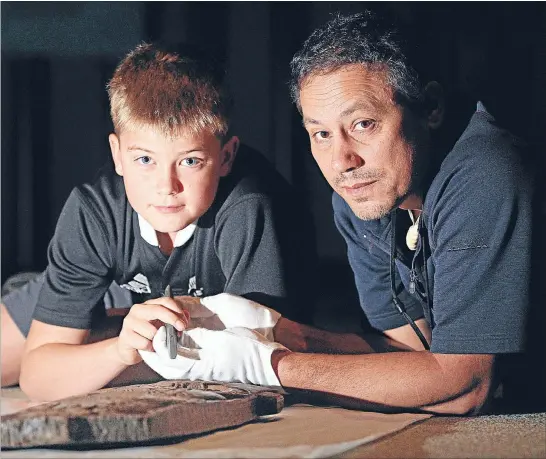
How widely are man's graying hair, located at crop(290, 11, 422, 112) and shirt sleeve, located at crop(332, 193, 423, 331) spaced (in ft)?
0.59

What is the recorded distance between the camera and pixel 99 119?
3.51ft

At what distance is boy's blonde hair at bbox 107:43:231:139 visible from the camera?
995 millimetres

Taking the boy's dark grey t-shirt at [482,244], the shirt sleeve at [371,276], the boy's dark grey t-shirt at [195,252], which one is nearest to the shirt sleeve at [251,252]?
the boy's dark grey t-shirt at [195,252]

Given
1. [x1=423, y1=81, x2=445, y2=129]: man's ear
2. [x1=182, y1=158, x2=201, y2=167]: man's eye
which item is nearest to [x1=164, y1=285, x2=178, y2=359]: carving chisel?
[x1=182, y1=158, x2=201, y2=167]: man's eye

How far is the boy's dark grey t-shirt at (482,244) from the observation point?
886 mm

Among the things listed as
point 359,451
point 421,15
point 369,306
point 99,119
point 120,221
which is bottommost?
point 359,451

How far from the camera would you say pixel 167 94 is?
1.00m

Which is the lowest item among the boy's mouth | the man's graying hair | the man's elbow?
the man's elbow

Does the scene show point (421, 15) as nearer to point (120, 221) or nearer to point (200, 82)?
point (200, 82)

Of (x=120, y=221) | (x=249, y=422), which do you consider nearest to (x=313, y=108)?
(x=120, y=221)

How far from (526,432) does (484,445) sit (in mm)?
80

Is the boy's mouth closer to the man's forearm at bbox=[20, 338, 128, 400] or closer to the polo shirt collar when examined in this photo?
the polo shirt collar

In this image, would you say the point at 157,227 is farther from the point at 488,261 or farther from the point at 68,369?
the point at 488,261

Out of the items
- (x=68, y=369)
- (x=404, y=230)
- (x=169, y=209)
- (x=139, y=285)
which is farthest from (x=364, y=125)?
(x=68, y=369)
